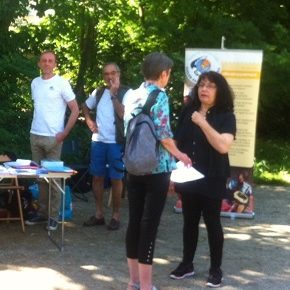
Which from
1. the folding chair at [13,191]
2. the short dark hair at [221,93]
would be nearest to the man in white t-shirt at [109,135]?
the folding chair at [13,191]

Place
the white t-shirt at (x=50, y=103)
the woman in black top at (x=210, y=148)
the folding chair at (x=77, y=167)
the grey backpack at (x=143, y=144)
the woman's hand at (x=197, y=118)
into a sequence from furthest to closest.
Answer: the folding chair at (x=77, y=167) < the white t-shirt at (x=50, y=103) < the woman in black top at (x=210, y=148) < the woman's hand at (x=197, y=118) < the grey backpack at (x=143, y=144)

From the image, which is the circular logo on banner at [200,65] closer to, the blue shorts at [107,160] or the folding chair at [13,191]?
the blue shorts at [107,160]

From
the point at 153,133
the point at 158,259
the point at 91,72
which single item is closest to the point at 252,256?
the point at 158,259

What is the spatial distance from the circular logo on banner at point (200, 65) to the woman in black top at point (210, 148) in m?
2.43

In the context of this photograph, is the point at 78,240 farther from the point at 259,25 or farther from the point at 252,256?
the point at 259,25

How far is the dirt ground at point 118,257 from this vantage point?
5.00 meters

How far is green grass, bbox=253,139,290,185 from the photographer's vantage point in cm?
1044

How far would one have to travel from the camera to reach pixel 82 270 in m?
5.25

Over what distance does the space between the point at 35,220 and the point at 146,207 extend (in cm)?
259

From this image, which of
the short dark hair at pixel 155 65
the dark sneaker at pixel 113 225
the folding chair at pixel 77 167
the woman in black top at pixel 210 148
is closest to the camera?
the short dark hair at pixel 155 65

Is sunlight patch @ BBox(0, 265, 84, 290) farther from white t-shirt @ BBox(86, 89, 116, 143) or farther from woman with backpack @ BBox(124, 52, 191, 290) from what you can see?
white t-shirt @ BBox(86, 89, 116, 143)

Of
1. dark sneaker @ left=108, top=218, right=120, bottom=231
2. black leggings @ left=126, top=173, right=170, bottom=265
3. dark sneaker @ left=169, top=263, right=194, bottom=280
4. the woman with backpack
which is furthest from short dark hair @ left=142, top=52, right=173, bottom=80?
dark sneaker @ left=108, top=218, right=120, bottom=231

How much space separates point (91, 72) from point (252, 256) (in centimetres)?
694

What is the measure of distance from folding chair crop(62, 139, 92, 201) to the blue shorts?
182 centimetres
